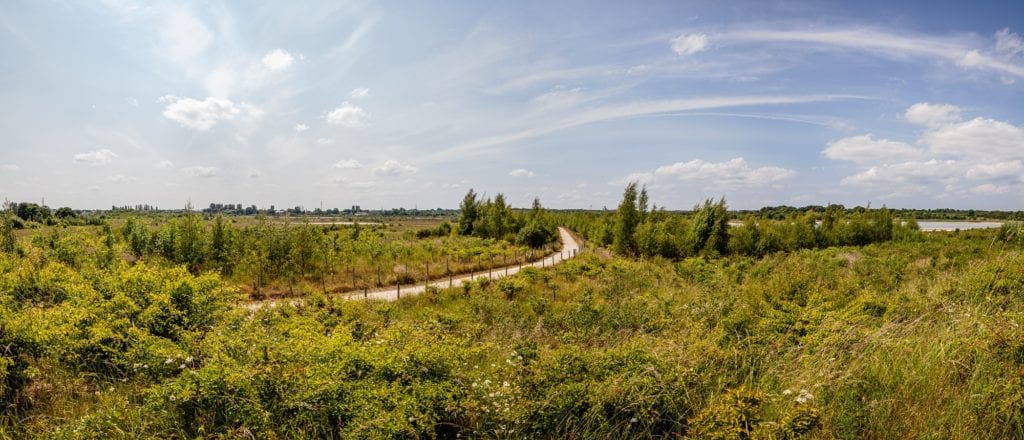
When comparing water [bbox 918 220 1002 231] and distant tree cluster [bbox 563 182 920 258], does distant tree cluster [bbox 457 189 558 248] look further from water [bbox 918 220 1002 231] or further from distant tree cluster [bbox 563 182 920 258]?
water [bbox 918 220 1002 231]

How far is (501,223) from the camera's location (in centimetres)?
4481

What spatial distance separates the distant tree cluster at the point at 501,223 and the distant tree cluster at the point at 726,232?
24.8 feet

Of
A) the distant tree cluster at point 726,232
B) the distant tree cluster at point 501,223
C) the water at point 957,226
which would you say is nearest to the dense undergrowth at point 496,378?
the distant tree cluster at point 726,232

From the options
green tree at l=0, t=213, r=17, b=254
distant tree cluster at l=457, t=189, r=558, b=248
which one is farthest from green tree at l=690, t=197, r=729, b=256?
green tree at l=0, t=213, r=17, b=254

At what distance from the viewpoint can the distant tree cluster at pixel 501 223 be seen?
4159cm

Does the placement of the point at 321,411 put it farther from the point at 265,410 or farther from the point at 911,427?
the point at 911,427

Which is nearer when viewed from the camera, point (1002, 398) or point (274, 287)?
point (1002, 398)

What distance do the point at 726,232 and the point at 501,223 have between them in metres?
22.1

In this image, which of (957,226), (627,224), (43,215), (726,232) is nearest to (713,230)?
(726,232)

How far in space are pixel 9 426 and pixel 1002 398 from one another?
828cm

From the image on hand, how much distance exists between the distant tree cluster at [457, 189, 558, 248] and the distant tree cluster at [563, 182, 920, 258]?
24.8 ft

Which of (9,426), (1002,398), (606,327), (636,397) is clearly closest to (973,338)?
(1002,398)

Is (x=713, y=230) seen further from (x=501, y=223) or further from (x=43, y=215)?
(x=43, y=215)

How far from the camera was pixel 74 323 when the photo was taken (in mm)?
4668
